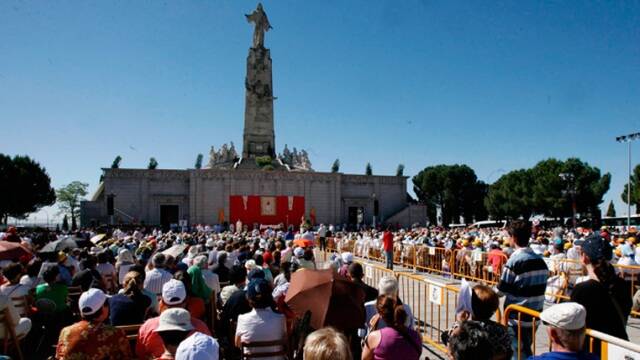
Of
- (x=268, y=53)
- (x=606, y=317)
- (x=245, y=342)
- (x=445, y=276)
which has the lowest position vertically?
(x=445, y=276)

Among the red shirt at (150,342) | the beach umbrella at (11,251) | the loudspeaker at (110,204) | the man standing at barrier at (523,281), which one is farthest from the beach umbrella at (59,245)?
the loudspeaker at (110,204)

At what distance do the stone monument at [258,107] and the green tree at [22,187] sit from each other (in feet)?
Result: 81.0

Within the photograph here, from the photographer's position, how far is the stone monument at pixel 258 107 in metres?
55.0

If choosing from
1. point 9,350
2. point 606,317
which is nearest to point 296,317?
point 606,317

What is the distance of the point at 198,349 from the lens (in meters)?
3.21

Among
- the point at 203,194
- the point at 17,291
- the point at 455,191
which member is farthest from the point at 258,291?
the point at 455,191

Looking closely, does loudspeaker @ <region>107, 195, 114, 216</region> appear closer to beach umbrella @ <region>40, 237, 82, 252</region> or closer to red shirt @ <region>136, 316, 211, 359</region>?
beach umbrella @ <region>40, 237, 82, 252</region>

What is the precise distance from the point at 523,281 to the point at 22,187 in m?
58.8

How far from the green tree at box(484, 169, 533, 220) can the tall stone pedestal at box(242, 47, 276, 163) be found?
33.1m

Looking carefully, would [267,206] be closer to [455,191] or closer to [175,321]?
[455,191]

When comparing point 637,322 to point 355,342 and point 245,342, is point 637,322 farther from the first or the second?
point 245,342

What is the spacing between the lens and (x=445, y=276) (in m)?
15.1

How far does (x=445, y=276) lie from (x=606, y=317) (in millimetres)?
11146

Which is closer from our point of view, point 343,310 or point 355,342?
point 343,310
